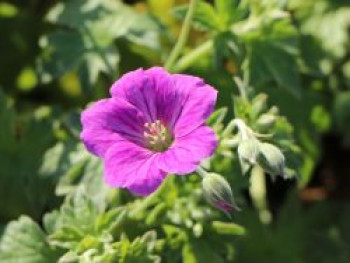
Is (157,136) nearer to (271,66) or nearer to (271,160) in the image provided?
(271,160)

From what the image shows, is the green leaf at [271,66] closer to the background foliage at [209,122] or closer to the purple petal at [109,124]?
the background foliage at [209,122]

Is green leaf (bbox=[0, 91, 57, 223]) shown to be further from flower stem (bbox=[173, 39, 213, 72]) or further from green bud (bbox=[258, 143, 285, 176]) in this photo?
green bud (bbox=[258, 143, 285, 176])

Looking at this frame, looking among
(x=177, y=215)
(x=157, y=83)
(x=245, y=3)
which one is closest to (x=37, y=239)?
(x=177, y=215)

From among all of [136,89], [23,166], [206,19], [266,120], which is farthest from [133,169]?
[23,166]

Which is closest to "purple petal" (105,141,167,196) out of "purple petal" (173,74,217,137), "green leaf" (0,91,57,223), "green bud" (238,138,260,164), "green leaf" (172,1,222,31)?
"purple petal" (173,74,217,137)

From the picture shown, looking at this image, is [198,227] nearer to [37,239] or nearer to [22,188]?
[37,239]

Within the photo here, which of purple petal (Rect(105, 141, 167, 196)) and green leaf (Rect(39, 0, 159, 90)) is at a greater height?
green leaf (Rect(39, 0, 159, 90))
